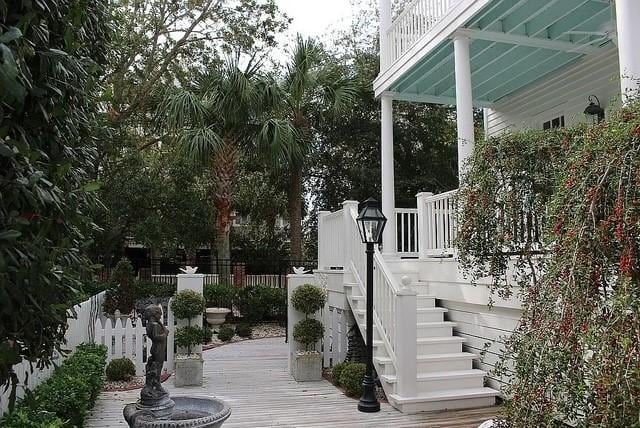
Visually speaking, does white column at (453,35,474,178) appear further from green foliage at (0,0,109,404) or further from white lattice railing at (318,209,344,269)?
green foliage at (0,0,109,404)

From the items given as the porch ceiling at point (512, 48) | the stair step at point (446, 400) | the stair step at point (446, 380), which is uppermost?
the porch ceiling at point (512, 48)

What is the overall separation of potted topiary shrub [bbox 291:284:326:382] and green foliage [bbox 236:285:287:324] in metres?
5.93

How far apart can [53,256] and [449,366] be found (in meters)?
5.41

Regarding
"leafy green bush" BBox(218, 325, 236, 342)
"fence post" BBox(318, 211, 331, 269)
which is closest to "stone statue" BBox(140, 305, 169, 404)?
"fence post" BBox(318, 211, 331, 269)

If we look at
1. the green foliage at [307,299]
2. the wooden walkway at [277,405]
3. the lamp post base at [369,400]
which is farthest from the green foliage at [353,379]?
the green foliage at [307,299]

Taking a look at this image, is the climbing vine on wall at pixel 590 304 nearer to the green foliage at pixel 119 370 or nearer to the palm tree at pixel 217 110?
the green foliage at pixel 119 370

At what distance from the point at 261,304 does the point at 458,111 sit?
8.10m

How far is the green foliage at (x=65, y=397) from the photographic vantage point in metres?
3.38

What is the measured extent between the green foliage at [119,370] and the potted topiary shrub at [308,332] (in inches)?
90.6

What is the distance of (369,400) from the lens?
5773 millimetres

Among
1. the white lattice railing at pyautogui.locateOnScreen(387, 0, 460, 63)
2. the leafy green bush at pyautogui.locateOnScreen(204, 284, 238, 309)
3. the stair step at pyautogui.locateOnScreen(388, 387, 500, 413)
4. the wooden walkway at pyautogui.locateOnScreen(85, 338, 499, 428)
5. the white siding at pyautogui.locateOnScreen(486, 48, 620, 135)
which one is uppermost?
the white lattice railing at pyautogui.locateOnScreen(387, 0, 460, 63)

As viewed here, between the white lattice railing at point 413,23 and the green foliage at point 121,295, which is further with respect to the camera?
the green foliage at point 121,295

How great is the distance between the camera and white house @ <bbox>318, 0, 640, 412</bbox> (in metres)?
5.90

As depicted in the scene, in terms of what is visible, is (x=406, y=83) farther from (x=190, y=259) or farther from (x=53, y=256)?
(x=190, y=259)
